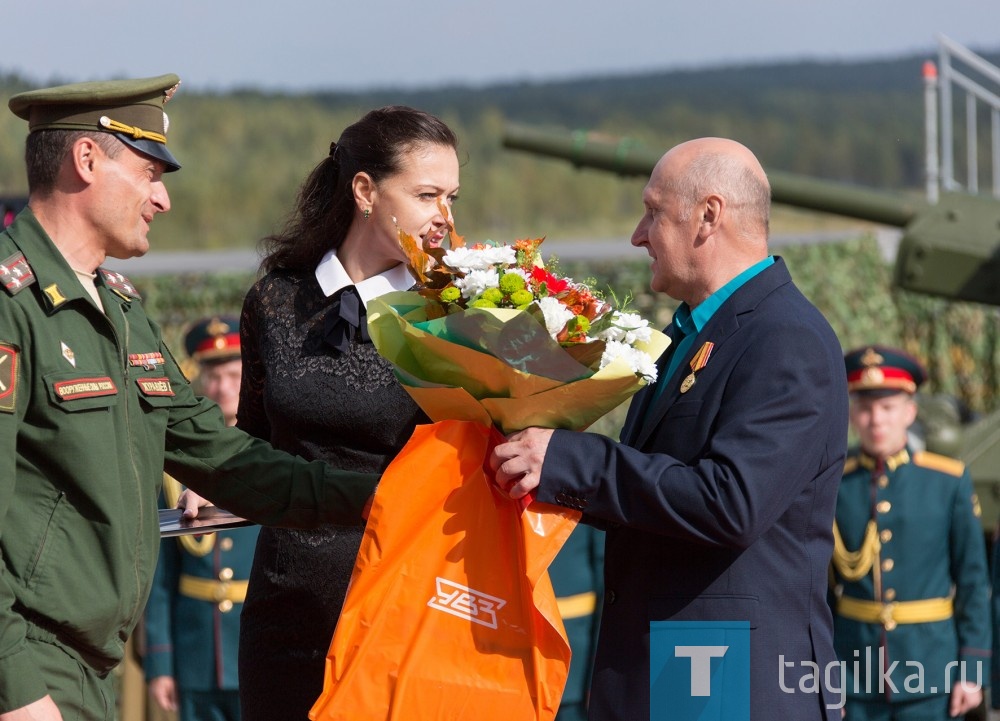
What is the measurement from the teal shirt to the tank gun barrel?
21.0 feet

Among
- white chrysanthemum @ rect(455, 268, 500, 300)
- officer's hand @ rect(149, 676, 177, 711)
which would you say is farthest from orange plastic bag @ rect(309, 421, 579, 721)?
officer's hand @ rect(149, 676, 177, 711)

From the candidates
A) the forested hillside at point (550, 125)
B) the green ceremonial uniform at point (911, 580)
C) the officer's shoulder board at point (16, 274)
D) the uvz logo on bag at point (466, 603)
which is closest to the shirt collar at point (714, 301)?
the uvz logo on bag at point (466, 603)

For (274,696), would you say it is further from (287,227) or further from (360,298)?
(287,227)

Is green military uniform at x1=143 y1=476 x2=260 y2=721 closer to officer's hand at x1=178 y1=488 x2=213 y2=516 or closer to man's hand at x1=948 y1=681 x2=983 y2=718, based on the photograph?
officer's hand at x1=178 y1=488 x2=213 y2=516

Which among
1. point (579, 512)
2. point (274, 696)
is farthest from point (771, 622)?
point (274, 696)

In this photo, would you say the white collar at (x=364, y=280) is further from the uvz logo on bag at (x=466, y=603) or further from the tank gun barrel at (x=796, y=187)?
the tank gun barrel at (x=796, y=187)

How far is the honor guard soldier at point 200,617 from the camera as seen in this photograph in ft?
16.9

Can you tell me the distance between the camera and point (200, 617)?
5246 mm

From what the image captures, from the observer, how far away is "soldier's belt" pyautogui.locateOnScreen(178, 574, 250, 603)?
5.24 metres

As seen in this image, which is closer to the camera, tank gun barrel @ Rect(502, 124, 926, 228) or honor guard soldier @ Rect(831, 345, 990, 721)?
honor guard soldier @ Rect(831, 345, 990, 721)

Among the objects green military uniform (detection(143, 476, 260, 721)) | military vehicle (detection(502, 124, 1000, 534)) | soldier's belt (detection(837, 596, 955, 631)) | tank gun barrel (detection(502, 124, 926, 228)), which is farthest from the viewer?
tank gun barrel (detection(502, 124, 926, 228))

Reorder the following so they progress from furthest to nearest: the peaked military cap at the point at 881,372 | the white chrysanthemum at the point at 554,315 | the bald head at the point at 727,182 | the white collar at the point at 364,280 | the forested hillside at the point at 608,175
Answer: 1. the forested hillside at the point at 608,175
2. the peaked military cap at the point at 881,372
3. the white collar at the point at 364,280
4. the bald head at the point at 727,182
5. the white chrysanthemum at the point at 554,315

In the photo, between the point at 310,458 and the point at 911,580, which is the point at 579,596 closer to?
the point at 911,580

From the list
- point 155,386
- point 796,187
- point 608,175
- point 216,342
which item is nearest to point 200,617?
point 216,342
